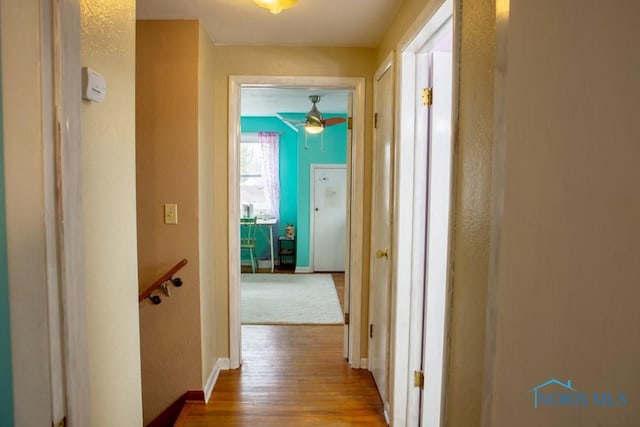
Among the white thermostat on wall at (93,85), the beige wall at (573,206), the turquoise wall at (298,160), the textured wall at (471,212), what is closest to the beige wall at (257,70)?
the textured wall at (471,212)

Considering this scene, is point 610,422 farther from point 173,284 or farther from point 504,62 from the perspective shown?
point 173,284

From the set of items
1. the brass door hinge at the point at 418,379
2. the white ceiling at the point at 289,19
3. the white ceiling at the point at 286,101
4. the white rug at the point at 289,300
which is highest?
the white ceiling at the point at 286,101

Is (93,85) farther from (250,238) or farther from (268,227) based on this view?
(268,227)

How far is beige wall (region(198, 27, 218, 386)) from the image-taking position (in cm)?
237

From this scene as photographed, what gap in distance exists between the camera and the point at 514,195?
26.9 inches

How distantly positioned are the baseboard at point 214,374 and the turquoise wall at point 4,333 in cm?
194

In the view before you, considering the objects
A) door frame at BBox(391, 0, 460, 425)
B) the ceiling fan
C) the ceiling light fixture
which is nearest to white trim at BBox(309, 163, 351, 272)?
the ceiling fan

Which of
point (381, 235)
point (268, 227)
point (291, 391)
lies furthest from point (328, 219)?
point (291, 391)

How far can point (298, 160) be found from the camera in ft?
19.6

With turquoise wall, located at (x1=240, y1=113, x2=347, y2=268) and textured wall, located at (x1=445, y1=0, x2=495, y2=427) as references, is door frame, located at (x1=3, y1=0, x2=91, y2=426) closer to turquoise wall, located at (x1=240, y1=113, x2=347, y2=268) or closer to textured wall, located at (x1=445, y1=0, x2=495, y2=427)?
textured wall, located at (x1=445, y1=0, x2=495, y2=427)

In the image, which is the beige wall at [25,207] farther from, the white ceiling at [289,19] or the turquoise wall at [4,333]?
the white ceiling at [289,19]

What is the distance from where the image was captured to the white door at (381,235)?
2.32 m

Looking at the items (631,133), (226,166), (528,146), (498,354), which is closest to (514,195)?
(528,146)

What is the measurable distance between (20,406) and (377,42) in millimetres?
2665
